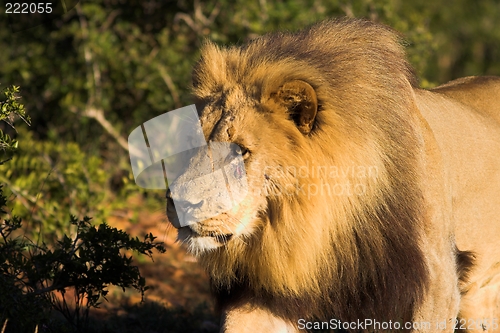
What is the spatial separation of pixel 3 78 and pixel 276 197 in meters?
4.75

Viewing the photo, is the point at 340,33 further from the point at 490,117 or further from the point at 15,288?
the point at 15,288

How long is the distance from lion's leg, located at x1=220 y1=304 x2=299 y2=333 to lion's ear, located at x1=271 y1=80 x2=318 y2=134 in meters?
0.89

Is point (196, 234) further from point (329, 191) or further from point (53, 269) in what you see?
point (53, 269)

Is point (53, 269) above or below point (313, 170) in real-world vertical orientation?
below

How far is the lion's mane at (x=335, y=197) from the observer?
292 cm

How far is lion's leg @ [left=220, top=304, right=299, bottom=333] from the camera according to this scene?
3.28 metres

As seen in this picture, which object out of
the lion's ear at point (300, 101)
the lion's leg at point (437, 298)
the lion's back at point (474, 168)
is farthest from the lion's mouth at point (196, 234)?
the lion's back at point (474, 168)

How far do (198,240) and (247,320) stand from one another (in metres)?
0.64

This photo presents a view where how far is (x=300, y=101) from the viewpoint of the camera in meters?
2.88

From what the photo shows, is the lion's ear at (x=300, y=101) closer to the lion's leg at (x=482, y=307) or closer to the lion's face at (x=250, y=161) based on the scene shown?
the lion's face at (x=250, y=161)

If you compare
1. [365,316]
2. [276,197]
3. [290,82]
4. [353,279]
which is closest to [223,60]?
[290,82]

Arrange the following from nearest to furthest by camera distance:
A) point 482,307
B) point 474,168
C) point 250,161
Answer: point 250,161, point 474,168, point 482,307

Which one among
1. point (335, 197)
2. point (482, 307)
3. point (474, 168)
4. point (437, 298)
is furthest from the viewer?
point (482, 307)

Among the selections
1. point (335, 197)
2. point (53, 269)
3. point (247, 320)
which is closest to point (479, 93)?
point (335, 197)
